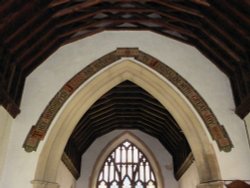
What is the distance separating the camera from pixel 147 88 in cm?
595

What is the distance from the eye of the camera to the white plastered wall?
16.6ft

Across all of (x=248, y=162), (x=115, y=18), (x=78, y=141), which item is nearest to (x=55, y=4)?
(x=115, y=18)

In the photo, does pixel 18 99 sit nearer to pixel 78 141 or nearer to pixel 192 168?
pixel 78 141

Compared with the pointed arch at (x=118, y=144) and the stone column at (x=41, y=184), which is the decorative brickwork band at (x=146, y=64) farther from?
the pointed arch at (x=118, y=144)

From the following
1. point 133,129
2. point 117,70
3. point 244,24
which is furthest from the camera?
point 133,129

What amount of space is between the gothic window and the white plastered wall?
509 cm

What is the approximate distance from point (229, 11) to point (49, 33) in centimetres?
283

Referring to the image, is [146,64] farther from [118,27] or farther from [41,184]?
[41,184]

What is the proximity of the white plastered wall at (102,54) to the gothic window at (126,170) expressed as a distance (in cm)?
509

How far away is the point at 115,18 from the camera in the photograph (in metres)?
5.55

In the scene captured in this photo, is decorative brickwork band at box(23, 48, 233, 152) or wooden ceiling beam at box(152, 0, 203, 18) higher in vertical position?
wooden ceiling beam at box(152, 0, 203, 18)

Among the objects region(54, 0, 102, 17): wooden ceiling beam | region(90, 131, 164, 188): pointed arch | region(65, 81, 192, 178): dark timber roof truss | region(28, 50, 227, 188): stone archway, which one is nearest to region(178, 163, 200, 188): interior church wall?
region(65, 81, 192, 178): dark timber roof truss

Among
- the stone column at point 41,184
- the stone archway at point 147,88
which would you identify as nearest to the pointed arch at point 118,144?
the stone archway at point 147,88

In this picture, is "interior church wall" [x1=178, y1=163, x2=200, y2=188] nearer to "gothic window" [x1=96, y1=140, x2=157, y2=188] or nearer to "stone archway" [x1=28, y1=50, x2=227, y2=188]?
"gothic window" [x1=96, y1=140, x2=157, y2=188]
